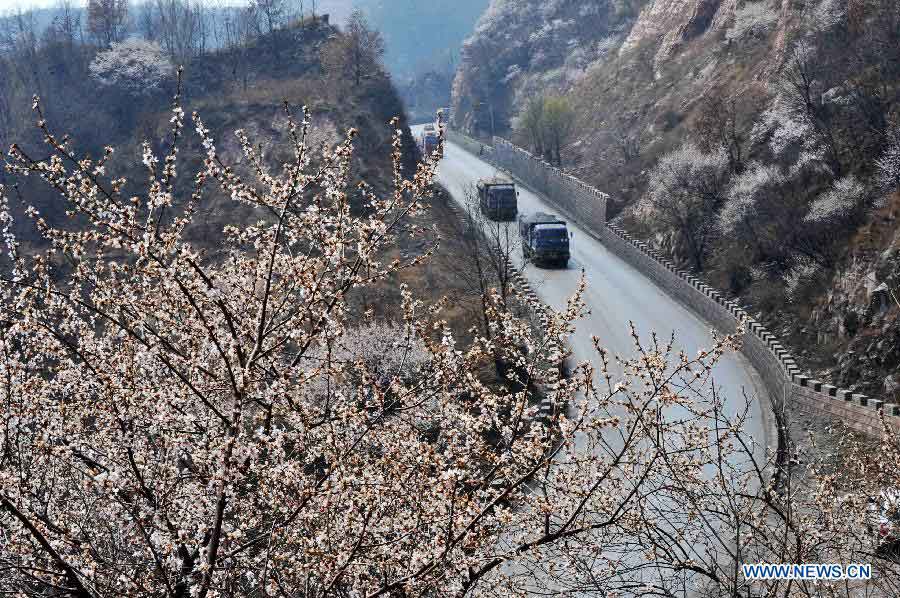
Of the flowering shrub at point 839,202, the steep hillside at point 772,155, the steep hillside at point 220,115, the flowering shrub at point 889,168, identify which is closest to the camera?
the steep hillside at point 772,155

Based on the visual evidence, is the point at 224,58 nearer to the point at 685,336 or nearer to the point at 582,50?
the point at 582,50

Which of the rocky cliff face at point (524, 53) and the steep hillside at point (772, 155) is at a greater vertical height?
the rocky cliff face at point (524, 53)

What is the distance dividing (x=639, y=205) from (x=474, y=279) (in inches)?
795

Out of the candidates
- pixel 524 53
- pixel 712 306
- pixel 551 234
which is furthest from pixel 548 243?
pixel 524 53

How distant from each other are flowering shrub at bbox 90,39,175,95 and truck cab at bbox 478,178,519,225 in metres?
37.2

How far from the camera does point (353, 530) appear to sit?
941 centimetres

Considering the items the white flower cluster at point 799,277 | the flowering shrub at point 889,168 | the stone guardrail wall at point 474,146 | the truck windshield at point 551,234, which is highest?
the stone guardrail wall at point 474,146

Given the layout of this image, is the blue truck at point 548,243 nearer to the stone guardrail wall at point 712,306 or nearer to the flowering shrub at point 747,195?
the stone guardrail wall at point 712,306

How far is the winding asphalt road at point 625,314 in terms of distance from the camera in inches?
1318

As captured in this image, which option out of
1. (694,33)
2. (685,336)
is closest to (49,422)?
(685,336)

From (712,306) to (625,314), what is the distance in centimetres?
455

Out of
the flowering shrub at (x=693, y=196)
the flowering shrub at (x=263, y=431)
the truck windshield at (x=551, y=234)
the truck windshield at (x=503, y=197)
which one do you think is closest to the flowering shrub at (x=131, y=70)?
the truck windshield at (x=503, y=197)

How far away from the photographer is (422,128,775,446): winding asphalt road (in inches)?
1318

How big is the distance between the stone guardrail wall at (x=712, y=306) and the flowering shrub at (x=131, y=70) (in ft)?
120
